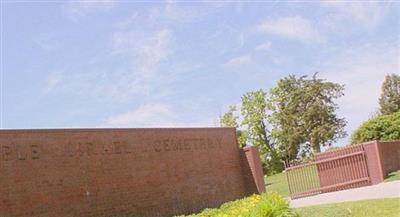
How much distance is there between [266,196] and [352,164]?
42.0 ft

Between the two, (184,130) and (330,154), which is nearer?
(184,130)

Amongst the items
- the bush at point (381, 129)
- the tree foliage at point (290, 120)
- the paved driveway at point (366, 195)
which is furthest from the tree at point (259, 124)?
the paved driveway at point (366, 195)

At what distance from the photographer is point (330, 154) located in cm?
2214

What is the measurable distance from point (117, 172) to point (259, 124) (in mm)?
35639

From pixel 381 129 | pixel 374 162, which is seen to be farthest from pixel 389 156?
pixel 381 129

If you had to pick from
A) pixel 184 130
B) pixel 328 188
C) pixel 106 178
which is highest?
pixel 184 130

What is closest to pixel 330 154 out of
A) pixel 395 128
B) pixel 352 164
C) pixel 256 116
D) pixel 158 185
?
pixel 352 164

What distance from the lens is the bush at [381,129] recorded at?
110 feet

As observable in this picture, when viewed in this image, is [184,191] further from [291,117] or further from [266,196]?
[291,117]

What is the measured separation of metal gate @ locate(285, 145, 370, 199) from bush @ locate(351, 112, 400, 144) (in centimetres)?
1200

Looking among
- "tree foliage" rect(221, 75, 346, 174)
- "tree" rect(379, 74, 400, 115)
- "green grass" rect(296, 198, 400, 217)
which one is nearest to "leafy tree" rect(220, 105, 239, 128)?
"tree foliage" rect(221, 75, 346, 174)

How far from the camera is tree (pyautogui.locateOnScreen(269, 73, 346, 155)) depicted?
53594mm

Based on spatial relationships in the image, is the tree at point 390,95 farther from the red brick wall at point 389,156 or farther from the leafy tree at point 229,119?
the red brick wall at point 389,156

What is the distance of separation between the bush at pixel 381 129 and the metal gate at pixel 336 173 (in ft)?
39.4
